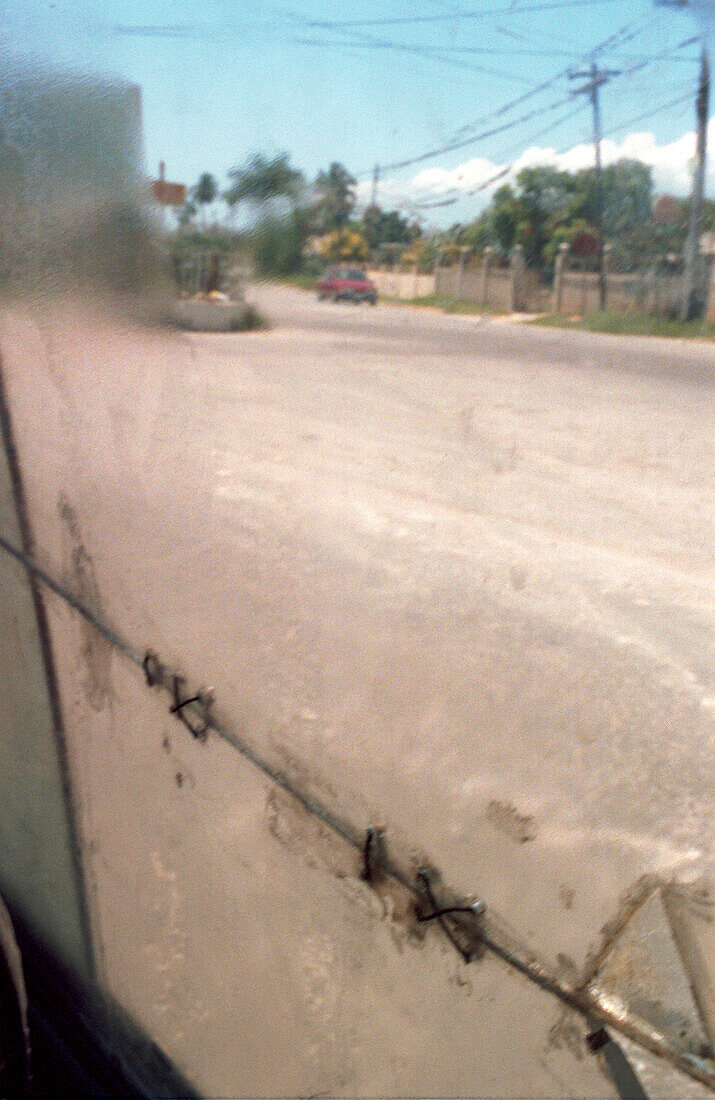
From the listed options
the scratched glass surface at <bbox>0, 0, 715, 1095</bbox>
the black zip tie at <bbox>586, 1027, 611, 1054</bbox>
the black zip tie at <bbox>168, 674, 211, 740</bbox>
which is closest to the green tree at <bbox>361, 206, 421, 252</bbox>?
the scratched glass surface at <bbox>0, 0, 715, 1095</bbox>

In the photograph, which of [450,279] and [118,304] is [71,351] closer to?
[118,304]

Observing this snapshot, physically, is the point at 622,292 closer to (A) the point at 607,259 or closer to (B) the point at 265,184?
(A) the point at 607,259

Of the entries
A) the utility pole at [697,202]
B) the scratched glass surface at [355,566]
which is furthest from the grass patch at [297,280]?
the utility pole at [697,202]

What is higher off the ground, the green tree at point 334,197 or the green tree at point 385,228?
the green tree at point 334,197

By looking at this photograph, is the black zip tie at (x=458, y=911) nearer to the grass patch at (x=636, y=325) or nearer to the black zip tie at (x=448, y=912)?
the black zip tie at (x=448, y=912)

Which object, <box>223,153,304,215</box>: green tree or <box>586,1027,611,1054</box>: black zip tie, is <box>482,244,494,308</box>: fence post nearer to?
<box>223,153,304,215</box>: green tree

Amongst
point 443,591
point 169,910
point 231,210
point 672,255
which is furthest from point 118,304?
point 169,910

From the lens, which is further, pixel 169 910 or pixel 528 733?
pixel 169 910
